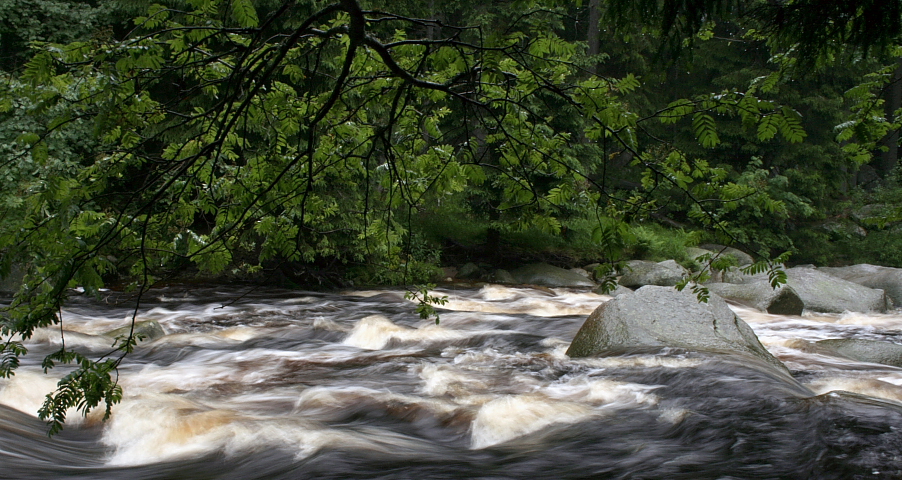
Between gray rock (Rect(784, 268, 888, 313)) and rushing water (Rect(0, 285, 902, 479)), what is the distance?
15.2ft

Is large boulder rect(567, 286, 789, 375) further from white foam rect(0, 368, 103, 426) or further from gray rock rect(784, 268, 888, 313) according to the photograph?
gray rock rect(784, 268, 888, 313)

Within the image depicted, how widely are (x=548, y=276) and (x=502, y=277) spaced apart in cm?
111

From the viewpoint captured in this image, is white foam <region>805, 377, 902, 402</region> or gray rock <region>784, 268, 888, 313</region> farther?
gray rock <region>784, 268, 888, 313</region>

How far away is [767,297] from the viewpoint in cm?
1166

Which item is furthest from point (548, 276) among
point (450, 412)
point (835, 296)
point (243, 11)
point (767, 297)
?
point (243, 11)

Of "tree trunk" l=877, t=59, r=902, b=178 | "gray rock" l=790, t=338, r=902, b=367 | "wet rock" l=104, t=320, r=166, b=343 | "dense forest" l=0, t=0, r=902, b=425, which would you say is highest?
"tree trunk" l=877, t=59, r=902, b=178

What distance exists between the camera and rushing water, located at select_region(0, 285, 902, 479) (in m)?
3.85

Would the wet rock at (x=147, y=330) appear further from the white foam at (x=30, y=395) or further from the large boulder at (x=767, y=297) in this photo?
the large boulder at (x=767, y=297)

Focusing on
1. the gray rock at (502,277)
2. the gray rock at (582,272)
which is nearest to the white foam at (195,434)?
the gray rock at (502,277)

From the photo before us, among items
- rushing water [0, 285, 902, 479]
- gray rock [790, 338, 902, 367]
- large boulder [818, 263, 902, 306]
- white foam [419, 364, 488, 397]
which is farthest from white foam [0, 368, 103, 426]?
large boulder [818, 263, 902, 306]

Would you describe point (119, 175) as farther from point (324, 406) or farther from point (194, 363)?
point (194, 363)

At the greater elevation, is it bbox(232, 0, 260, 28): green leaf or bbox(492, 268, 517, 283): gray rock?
bbox(232, 0, 260, 28): green leaf

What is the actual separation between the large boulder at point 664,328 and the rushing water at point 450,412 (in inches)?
12.2

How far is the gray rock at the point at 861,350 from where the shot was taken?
6.94 metres
